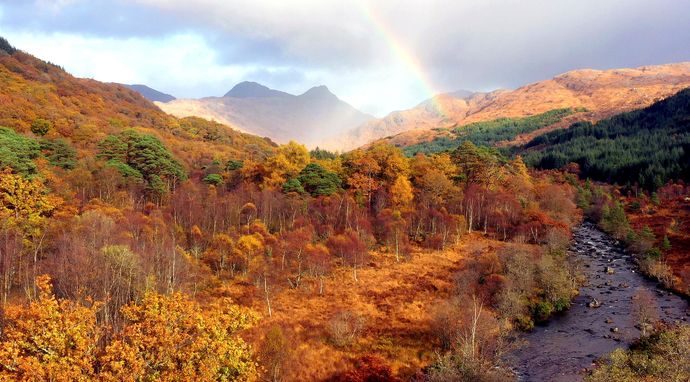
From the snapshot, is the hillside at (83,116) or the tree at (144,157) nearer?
the tree at (144,157)

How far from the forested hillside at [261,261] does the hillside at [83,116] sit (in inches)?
54.4

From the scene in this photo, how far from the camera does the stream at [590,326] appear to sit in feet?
108

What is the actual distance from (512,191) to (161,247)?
76288 millimetres

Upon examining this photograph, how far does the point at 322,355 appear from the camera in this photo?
33844 mm

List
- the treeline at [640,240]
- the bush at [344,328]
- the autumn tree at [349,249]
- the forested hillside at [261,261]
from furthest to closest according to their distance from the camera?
the autumn tree at [349,249]
the treeline at [640,240]
the bush at [344,328]
the forested hillside at [261,261]

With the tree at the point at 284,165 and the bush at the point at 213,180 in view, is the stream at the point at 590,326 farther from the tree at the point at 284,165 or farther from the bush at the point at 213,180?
the bush at the point at 213,180

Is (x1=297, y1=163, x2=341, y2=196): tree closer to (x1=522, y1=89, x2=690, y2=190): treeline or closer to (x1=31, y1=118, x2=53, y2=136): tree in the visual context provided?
(x1=31, y1=118, x2=53, y2=136): tree

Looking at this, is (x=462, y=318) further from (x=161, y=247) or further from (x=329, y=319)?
(x=161, y=247)

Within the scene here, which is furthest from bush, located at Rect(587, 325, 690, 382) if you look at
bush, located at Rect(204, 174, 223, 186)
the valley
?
bush, located at Rect(204, 174, 223, 186)

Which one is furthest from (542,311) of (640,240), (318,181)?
(318,181)

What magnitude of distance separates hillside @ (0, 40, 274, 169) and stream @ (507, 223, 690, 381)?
75.1m

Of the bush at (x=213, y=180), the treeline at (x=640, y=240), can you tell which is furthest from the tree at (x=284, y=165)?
the treeline at (x=640, y=240)

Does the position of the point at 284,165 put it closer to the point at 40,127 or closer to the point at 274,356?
the point at 40,127

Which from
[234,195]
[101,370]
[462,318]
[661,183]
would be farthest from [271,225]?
[661,183]
